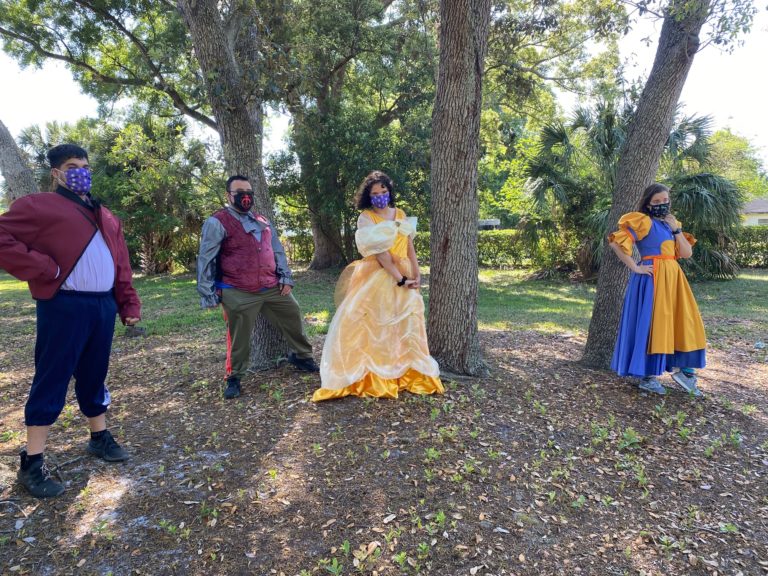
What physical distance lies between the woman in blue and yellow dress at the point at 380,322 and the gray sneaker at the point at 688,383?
88.7 inches

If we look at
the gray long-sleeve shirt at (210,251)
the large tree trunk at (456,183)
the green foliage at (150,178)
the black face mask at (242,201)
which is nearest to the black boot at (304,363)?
the gray long-sleeve shirt at (210,251)

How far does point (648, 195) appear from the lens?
4.46m

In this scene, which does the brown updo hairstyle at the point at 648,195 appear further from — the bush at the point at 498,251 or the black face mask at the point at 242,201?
the bush at the point at 498,251

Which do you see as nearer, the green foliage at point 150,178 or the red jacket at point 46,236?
the red jacket at point 46,236

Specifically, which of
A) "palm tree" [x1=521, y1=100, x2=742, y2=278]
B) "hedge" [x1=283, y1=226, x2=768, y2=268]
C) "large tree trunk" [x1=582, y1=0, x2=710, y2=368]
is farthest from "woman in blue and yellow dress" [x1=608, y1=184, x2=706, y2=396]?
"hedge" [x1=283, y1=226, x2=768, y2=268]

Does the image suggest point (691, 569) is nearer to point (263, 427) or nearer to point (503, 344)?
point (263, 427)

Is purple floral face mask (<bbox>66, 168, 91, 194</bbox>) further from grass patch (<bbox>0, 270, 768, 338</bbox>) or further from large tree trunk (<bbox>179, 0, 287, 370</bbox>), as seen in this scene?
grass patch (<bbox>0, 270, 768, 338</bbox>)

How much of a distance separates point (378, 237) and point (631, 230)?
90.3 inches

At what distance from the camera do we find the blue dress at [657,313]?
14.3 feet

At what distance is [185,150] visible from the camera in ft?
48.5

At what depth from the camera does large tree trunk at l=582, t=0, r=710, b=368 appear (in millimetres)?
4625

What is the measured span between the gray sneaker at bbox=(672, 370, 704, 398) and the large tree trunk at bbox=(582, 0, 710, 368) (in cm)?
70

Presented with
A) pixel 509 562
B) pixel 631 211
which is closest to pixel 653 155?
pixel 631 211

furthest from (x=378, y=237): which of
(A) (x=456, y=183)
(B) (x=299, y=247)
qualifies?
(B) (x=299, y=247)
